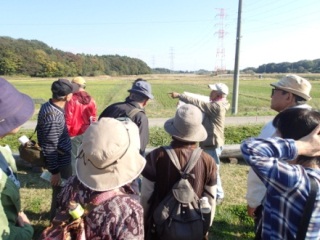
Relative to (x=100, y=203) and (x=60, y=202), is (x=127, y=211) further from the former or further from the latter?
(x=60, y=202)

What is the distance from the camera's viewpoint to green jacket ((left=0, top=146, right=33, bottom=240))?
4.92 feet

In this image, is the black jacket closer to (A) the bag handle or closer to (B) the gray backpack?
(B) the gray backpack

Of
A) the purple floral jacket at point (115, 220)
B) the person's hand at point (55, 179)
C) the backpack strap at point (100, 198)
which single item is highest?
the backpack strap at point (100, 198)

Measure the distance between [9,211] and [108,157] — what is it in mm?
643

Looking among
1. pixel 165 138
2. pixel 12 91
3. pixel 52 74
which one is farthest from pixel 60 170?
pixel 52 74

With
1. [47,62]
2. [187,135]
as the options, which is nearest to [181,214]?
[187,135]

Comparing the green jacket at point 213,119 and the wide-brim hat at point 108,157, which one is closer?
the wide-brim hat at point 108,157

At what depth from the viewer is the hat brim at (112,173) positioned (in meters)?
1.54

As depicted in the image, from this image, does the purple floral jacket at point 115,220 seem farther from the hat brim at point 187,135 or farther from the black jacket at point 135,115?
the black jacket at point 135,115

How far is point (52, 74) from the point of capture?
84.8 m

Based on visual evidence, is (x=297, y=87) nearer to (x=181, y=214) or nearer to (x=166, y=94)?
(x=181, y=214)

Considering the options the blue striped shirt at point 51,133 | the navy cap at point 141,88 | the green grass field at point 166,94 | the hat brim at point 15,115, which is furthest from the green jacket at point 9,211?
the green grass field at point 166,94

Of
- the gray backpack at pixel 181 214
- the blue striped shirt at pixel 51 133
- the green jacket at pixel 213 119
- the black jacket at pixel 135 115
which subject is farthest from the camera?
the green jacket at pixel 213 119

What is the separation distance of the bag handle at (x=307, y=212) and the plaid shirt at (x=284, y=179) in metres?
0.02
